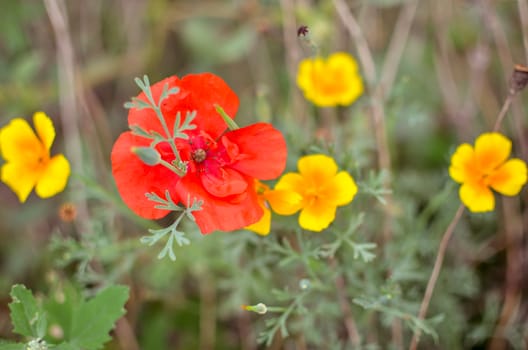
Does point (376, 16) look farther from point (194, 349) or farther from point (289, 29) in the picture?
point (194, 349)

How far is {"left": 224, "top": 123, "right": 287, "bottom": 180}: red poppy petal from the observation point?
1.27m

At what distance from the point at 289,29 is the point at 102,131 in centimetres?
93

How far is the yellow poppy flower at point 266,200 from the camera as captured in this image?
129 centimetres

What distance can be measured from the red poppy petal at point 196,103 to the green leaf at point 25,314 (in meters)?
0.43

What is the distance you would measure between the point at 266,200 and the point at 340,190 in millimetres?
169

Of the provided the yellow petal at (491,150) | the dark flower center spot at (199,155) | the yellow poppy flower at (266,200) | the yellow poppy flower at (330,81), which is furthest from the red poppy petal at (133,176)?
the yellow petal at (491,150)

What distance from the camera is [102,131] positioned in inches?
99.5

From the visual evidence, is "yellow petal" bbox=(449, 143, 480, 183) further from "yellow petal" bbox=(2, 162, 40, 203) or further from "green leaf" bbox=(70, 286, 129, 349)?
"yellow petal" bbox=(2, 162, 40, 203)

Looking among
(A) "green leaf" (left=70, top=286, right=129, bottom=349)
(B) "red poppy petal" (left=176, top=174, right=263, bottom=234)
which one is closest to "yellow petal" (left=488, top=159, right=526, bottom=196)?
(B) "red poppy petal" (left=176, top=174, right=263, bottom=234)

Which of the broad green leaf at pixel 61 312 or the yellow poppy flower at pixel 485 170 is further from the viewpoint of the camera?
the broad green leaf at pixel 61 312

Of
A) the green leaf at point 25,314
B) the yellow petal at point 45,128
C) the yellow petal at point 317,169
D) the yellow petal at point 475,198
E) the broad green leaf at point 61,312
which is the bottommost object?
the broad green leaf at point 61,312

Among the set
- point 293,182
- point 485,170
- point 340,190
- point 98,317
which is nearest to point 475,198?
point 485,170

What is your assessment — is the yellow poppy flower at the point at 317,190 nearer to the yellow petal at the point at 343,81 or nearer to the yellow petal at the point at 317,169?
the yellow petal at the point at 317,169

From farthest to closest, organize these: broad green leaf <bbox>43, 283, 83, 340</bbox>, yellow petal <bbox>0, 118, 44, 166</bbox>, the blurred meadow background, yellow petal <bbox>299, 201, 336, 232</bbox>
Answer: the blurred meadow background
broad green leaf <bbox>43, 283, 83, 340</bbox>
yellow petal <bbox>0, 118, 44, 166</bbox>
yellow petal <bbox>299, 201, 336, 232</bbox>
